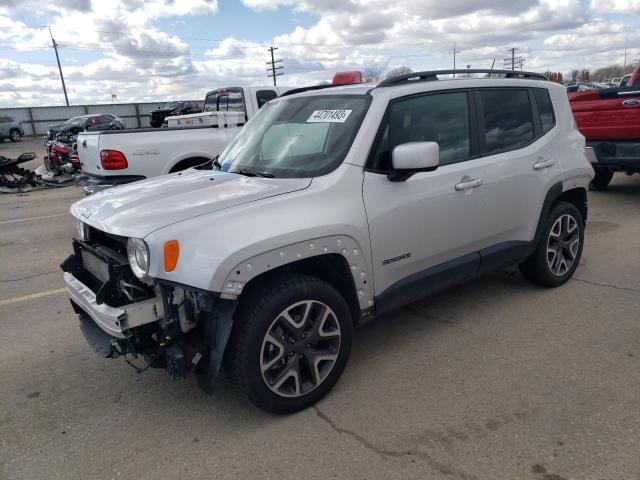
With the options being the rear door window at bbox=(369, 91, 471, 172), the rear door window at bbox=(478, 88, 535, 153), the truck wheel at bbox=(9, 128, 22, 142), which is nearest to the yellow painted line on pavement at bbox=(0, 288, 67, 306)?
the rear door window at bbox=(369, 91, 471, 172)

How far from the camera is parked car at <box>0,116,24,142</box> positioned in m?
32.9

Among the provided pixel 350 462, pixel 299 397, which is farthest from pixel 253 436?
pixel 350 462

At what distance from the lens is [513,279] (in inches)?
201

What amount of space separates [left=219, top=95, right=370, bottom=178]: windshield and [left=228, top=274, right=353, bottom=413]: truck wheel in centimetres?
80

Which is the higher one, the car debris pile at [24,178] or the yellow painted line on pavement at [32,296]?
the car debris pile at [24,178]

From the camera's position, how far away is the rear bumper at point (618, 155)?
25.7 feet

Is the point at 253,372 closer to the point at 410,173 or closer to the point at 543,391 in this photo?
the point at 410,173

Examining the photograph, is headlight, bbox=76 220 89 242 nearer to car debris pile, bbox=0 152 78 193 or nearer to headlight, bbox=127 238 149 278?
headlight, bbox=127 238 149 278

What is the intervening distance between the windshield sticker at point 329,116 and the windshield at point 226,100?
22.2ft

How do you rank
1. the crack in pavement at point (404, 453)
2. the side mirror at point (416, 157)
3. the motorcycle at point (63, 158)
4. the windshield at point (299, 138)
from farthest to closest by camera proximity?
the motorcycle at point (63, 158)
the windshield at point (299, 138)
the side mirror at point (416, 157)
the crack in pavement at point (404, 453)

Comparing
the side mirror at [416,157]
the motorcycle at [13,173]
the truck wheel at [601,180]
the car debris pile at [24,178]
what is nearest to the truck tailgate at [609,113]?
Result: the truck wheel at [601,180]

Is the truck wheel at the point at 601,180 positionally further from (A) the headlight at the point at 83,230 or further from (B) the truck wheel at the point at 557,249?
(A) the headlight at the point at 83,230

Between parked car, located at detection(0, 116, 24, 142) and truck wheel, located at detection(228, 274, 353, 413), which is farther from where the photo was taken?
parked car, located at detection(0, 116, 24, 142)

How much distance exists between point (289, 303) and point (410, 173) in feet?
→ 3.74
